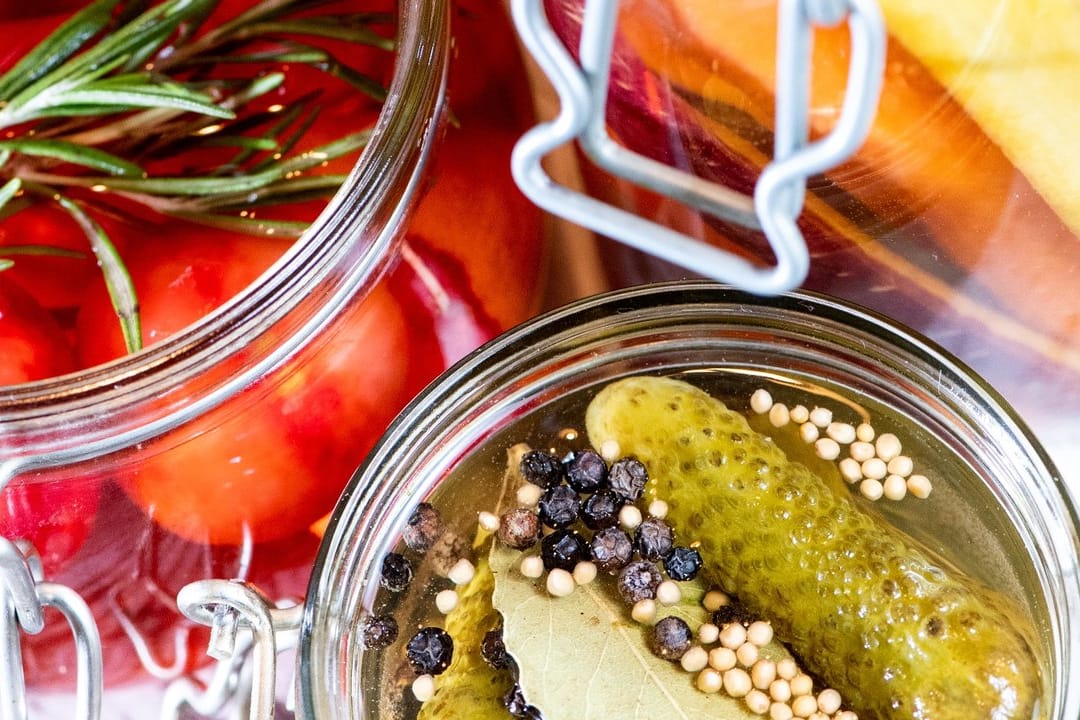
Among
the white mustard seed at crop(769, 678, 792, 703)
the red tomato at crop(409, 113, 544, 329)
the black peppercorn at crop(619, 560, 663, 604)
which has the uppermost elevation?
the red tomato at crop(409, 113, 544, 329)

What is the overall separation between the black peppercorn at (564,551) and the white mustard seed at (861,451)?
0.12 metres

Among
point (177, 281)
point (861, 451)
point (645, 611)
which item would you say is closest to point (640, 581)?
point (645, 611)

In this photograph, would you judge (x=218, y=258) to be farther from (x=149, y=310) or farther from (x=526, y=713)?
(x=526, y=713)

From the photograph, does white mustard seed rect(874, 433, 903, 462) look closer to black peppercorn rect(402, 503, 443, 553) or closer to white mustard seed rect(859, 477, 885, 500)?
white mustard seed rect(859, 477, 885, 500)

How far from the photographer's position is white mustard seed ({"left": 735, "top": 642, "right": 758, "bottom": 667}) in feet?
1.24

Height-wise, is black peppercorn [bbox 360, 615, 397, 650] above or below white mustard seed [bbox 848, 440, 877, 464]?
below

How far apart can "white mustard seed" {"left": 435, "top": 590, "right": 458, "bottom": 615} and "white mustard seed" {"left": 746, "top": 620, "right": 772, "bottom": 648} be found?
116 mm

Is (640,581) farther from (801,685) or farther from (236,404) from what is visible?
(236,404)

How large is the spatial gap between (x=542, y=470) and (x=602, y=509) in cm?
3

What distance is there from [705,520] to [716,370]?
0.26 ft

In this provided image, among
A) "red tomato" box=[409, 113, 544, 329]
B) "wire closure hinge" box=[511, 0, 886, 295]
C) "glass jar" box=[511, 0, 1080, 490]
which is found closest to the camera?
"wire closure hinge" box=[511, 0, 886, 295]

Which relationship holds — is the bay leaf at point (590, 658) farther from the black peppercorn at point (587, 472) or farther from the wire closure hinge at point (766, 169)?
the wire closure hinge at point (766, 169)

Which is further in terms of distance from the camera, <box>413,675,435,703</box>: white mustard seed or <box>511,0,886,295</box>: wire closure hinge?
<box>413,675,435,703</box>: white mustard seed

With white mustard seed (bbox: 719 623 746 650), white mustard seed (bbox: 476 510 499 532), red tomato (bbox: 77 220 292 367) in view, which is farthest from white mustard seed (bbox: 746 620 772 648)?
red tomato (bbox: 77 220 292 367)
